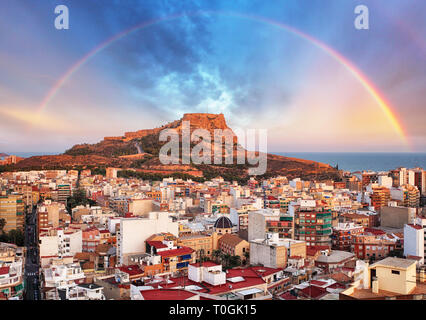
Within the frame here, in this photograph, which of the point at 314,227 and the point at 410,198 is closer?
the point at 314,227

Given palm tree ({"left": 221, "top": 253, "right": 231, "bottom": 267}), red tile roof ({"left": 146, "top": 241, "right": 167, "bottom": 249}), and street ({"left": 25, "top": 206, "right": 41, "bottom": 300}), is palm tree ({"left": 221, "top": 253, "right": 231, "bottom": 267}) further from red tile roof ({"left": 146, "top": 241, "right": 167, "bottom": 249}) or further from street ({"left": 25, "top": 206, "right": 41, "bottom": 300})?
street ({"left": 25, "top": 206, "right": 41, "bottom": 300})

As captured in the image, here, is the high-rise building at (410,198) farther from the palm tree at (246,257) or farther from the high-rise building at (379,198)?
the palm tree at (246,257)

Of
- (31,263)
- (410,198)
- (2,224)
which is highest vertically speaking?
(410,198)

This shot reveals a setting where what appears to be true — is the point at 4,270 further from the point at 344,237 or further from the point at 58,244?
the point at 344,237

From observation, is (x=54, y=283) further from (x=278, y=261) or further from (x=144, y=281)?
(x=278, y=261)

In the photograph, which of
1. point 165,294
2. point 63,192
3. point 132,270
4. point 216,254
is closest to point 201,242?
point 216,254
